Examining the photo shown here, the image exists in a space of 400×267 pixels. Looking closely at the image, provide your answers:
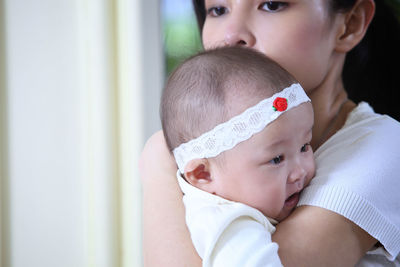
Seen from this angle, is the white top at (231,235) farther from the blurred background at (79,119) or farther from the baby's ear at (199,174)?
the blurred background at (79,119)

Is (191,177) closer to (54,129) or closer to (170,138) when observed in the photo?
(170,138)

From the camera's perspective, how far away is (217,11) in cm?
110

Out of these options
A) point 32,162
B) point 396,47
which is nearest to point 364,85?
point 396,47

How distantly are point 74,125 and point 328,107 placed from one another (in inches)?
43.7

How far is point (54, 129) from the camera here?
182cm

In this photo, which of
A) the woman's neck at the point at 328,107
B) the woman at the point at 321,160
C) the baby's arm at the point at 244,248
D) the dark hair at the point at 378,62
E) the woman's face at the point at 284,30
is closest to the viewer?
the baby's arm at the point at 244,248

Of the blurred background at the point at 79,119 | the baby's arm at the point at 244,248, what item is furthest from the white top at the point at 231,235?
the blurred background at the point at 79,119

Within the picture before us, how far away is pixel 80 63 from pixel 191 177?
41.8 inches

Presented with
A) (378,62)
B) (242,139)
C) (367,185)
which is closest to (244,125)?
A: (242,139)

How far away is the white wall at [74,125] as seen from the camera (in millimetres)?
1678

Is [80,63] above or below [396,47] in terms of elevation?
below

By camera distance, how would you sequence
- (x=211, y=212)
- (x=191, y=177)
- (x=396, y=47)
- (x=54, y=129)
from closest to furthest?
(x=211, y=212)
(x=191, y=177)
(x=396, y=47)
(x=54, y=129)

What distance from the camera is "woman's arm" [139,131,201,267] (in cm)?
84

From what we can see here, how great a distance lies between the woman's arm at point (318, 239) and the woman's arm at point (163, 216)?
178 millimetres
